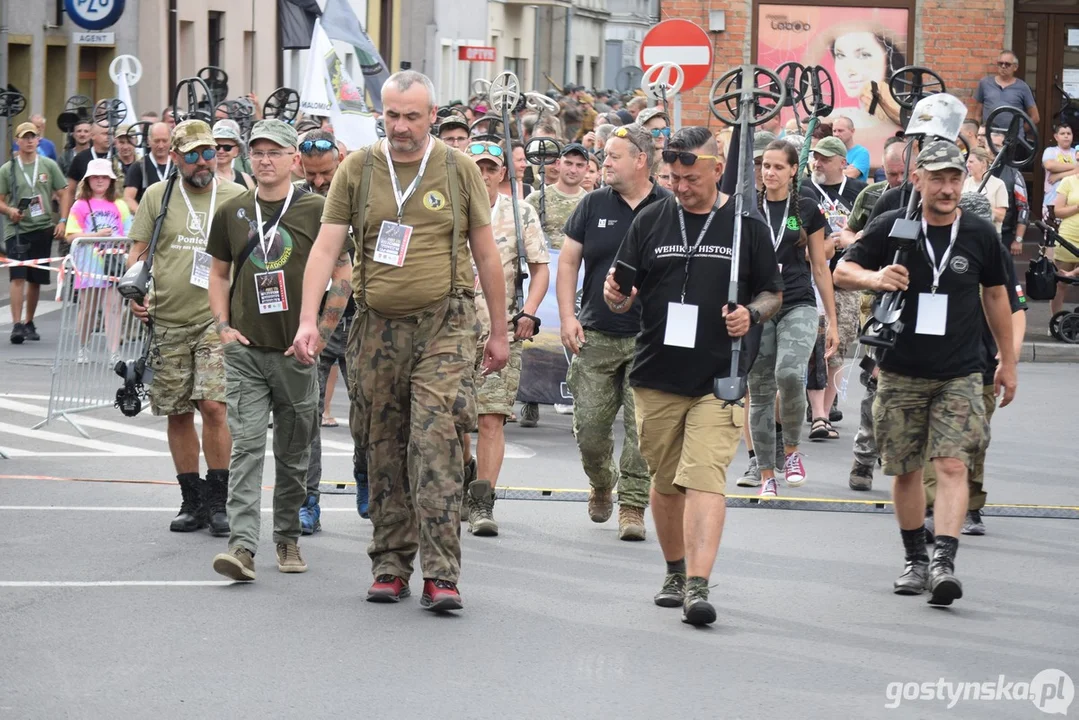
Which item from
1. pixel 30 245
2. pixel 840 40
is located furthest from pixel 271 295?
pixel 840 40

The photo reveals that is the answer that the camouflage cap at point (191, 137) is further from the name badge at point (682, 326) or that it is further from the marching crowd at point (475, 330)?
the name badge at point (682, 326)

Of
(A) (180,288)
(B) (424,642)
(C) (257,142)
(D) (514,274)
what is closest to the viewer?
(B) (424,642)

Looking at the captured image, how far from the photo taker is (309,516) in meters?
9.44

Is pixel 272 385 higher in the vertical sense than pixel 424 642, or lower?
higher

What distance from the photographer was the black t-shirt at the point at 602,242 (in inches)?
373

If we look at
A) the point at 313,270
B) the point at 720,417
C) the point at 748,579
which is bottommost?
the point at 748,579

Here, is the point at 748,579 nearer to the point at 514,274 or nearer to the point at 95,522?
the point at 514,274

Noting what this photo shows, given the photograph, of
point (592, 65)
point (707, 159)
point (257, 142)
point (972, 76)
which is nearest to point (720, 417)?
point (707, 159)

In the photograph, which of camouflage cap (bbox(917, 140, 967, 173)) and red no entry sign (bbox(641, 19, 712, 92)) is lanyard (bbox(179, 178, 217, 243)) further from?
red no entry sign (bbox(641, 19, 712, 92))

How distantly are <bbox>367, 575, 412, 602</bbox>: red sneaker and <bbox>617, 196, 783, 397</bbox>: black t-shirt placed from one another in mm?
1314

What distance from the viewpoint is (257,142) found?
8.42 m

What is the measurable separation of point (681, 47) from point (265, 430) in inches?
394

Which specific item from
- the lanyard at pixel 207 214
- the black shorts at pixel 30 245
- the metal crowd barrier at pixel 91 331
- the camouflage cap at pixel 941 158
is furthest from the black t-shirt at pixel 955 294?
the black shorts at pixel 30 245

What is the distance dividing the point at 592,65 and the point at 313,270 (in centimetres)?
7054
